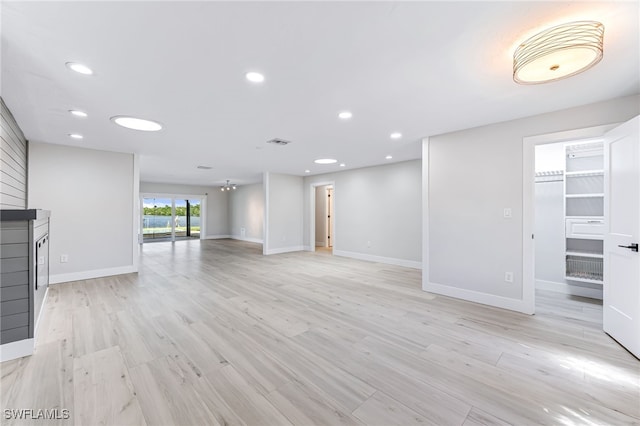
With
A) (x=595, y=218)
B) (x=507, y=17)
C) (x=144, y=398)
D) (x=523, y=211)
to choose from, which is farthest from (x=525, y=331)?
(x=144, y=398)

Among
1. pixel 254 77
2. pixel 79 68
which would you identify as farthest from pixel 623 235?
pixel 79 68

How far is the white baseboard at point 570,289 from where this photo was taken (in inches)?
145

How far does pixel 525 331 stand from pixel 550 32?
8.85 feet

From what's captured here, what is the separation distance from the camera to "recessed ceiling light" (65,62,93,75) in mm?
2031

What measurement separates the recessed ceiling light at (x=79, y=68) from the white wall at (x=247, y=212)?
24.7ft

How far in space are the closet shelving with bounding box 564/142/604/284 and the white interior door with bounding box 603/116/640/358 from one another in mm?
1273

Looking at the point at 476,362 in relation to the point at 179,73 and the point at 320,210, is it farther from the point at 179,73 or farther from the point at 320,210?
the point at 320,210

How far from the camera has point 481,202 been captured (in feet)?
11.6

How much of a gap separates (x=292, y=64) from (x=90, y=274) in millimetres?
5372

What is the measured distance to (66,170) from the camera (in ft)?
15.0

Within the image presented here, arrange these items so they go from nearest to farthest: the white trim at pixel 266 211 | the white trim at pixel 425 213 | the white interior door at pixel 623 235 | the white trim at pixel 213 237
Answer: the white interior door at pixel 623 235
the white trim at pixel 425 213
the white trim at pixel 266 211
the white trim at pixel 213 237

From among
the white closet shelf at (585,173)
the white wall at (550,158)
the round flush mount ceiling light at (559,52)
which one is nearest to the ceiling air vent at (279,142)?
the round flush mount ceiling light at (559,52)
